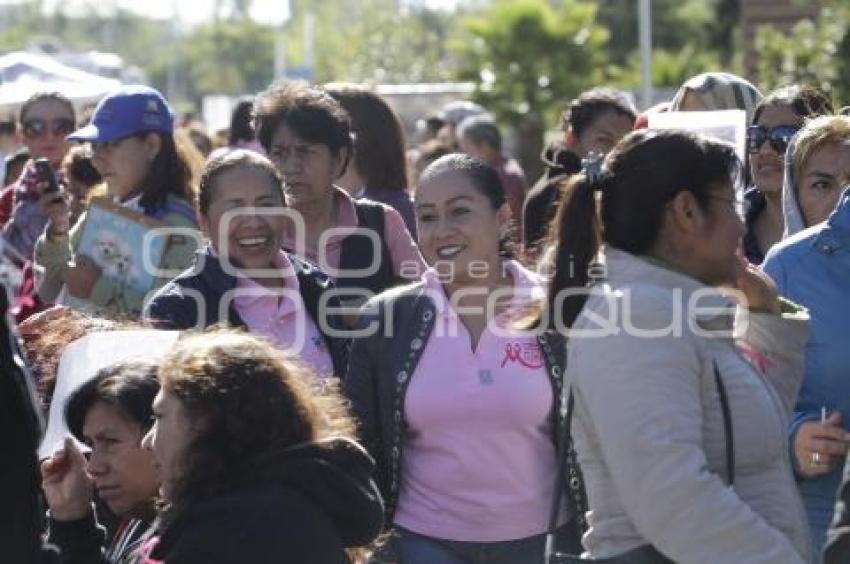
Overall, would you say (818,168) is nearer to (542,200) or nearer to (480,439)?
(480,439)

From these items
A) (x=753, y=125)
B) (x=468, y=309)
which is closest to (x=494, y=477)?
(x=468, y=309)

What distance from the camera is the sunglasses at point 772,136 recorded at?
6984mm

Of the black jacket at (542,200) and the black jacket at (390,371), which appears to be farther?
the black jacket at (542,200)

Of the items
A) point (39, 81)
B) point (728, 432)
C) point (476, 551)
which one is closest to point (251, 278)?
point (476, 551)

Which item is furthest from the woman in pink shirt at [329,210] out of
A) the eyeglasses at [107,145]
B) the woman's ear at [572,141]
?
the woman's ear at [572,141]

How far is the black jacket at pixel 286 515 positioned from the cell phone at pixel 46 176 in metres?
5.11

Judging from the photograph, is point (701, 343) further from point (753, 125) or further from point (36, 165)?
point (36, 165)

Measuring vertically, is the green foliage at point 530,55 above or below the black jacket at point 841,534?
below

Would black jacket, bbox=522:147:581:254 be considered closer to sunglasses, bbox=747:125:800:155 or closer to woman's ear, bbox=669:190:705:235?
sunglasses, bbox=747:125:800:155

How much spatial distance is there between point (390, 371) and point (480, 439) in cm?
31

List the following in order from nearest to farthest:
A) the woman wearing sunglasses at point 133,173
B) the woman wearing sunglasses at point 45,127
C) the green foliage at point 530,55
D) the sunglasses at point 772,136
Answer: the sunglasses at point 772,136
the woman wearing sunglasses at point 133,173
the woman wearing sunglasses at point 45,127
the green foliage at point 530,55

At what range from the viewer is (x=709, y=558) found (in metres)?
4.07

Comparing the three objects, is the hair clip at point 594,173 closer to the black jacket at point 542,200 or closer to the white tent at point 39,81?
the black jacket at point 542,200

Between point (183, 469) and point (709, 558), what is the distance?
3.47ft
